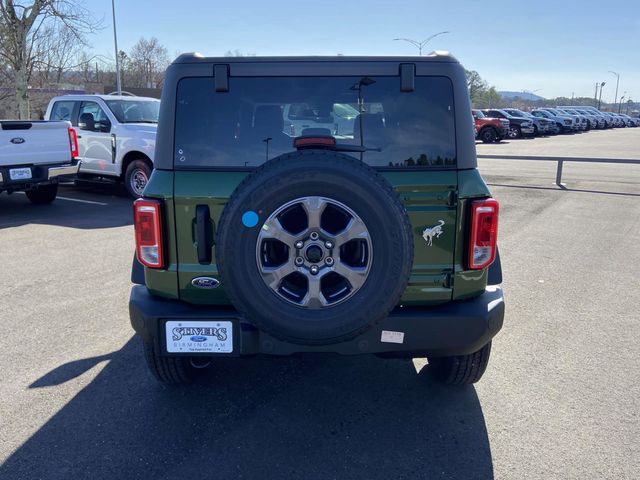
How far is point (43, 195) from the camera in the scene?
10.6m

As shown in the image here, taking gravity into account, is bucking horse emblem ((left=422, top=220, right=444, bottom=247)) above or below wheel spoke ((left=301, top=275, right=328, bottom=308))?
above

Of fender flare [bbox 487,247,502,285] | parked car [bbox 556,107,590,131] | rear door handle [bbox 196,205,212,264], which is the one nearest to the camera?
rear door handle [bbox 196,205,212,264]

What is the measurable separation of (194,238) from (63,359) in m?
1.76

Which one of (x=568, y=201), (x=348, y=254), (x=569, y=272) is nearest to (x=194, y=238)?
(x=348, y=254)

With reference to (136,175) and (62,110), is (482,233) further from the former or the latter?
(62,110)

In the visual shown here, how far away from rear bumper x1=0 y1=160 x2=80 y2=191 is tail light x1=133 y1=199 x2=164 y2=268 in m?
6.89

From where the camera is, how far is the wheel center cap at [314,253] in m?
2.58

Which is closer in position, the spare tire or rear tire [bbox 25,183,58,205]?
the spare tire

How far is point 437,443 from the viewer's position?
300 centimetres

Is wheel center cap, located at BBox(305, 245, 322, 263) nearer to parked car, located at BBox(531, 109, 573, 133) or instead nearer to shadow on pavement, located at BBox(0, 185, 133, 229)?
shadow on pavement, located at BBox(0, 185, 133, 229)

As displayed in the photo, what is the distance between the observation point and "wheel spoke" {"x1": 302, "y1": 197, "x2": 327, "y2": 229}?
256 cm

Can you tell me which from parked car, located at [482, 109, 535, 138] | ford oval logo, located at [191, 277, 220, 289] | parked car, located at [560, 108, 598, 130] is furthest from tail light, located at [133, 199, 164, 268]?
parked car, located at [560, 108, 598, 130]

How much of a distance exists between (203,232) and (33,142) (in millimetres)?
7483

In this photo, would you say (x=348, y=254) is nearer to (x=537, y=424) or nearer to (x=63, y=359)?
(x=537, y=424)
